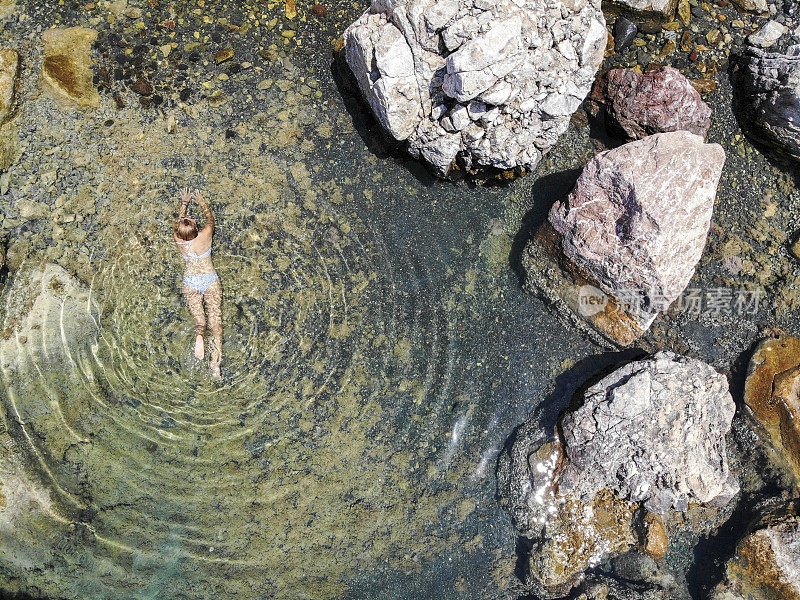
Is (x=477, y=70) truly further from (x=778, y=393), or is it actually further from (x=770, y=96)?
(x=778, y=393)

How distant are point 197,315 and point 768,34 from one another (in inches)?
217

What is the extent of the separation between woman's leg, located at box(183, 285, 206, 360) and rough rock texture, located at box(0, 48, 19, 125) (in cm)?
A: 221

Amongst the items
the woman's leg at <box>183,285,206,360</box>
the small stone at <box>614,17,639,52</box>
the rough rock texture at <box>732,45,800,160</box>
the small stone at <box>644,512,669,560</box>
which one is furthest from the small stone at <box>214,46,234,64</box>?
the small stone at <box>644,512,669,560</box>

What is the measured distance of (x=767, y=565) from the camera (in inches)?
161

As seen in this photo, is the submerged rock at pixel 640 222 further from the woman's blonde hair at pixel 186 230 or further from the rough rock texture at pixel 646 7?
the woman's blonde hair at pixel 186 230

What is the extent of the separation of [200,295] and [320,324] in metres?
1.02

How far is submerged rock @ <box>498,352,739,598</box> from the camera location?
4.15m

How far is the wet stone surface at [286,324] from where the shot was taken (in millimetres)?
4477

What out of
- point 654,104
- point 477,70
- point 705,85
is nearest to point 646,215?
point 654,104

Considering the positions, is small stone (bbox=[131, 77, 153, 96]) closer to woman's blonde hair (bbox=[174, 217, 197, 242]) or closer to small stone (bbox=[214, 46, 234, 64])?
small stone (bbox=[214, 46, 234, 64])

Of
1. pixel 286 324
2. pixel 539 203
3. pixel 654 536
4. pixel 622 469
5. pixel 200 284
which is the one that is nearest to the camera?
pixel 622 469

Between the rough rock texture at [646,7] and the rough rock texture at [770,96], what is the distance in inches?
28.8

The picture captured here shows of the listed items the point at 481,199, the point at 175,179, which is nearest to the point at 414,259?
the point at 481,199

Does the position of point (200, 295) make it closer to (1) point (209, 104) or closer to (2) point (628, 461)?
(1) point (209, 104)
